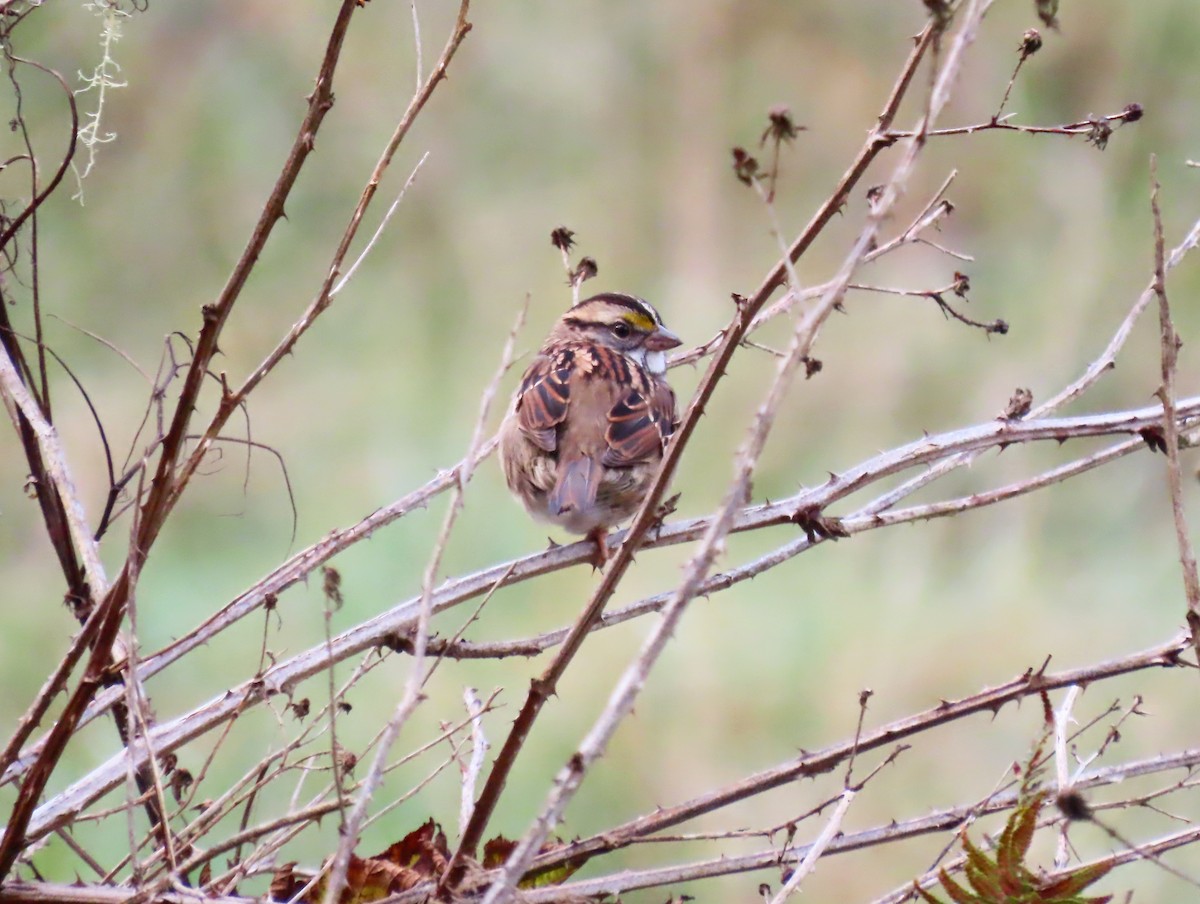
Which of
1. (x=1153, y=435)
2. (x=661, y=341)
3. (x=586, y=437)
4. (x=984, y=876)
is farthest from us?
(x=661, y=341)

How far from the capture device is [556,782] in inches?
69.1

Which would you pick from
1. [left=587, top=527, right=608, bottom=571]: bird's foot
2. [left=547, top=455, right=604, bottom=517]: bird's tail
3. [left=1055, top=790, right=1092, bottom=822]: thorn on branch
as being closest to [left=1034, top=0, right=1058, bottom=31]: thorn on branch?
[left=1055, top=790, right=1092, bottom=822]: thorn on branch

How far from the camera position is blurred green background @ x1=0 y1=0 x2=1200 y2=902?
5.27m

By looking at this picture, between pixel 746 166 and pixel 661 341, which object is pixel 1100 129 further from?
pixel 661 341

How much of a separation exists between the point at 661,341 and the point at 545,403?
0.89m

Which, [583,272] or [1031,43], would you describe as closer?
A: [1031,43]

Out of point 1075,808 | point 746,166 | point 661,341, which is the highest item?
point 661,341

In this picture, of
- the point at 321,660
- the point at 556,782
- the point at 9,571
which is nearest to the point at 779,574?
the point at 9,571

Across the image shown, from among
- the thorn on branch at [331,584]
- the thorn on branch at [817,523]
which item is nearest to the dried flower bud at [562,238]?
the thorn on branch at [817,523]

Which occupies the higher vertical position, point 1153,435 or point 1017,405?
point 1017,405

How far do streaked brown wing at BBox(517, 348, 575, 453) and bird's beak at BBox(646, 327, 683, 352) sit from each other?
1.57 feet

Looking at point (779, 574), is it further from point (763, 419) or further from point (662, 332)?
point (763, 419)

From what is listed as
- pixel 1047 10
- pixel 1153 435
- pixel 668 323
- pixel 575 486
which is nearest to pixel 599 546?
pixel 575 486

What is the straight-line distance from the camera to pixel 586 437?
4.33 m
